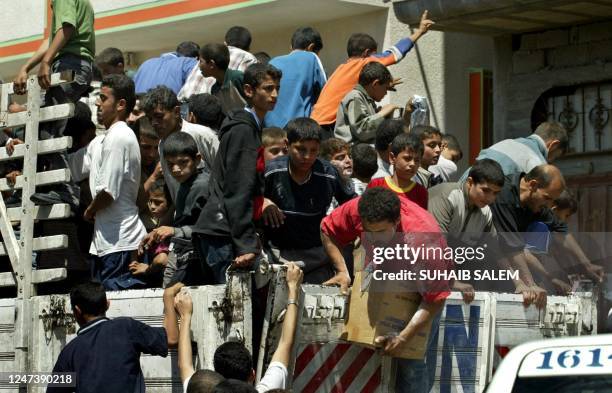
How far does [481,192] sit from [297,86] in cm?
341

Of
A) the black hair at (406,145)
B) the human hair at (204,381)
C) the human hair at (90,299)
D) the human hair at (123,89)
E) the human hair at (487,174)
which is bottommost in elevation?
the human hair at (204,381)

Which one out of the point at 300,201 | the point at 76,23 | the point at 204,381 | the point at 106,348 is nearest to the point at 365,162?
the point at 300,201

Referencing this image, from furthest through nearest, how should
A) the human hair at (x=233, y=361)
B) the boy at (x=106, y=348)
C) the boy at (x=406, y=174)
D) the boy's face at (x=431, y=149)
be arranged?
the boy's face at (x=431, y=149) < the boy at (x=406, y=174) < the boy at (x=106, y=348) < the human hair at (x=233, y=361)

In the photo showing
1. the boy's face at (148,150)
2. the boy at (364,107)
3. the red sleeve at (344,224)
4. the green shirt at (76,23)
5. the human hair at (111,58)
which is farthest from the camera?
the human hair at (111,58)

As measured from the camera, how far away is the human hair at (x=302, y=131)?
8023 millimetres

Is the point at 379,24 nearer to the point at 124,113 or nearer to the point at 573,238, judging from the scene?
the point at 573,238

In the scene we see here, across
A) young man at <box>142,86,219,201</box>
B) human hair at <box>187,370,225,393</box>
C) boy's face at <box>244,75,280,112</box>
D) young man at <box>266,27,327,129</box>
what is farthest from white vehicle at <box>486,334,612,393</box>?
young man at <box>266,27,327,129</box>

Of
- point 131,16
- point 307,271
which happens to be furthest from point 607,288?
point 131,16

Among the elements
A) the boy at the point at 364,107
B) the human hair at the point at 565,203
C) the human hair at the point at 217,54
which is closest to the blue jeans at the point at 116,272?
the human hair at the point at 217,54

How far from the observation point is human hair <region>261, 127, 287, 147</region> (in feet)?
29.5

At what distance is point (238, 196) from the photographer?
7520 mm

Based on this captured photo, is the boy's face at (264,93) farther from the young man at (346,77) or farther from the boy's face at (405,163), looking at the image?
the young man at (346,77)

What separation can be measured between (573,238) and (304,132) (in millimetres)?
3136

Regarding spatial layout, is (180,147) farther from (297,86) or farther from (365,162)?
(297,86)
